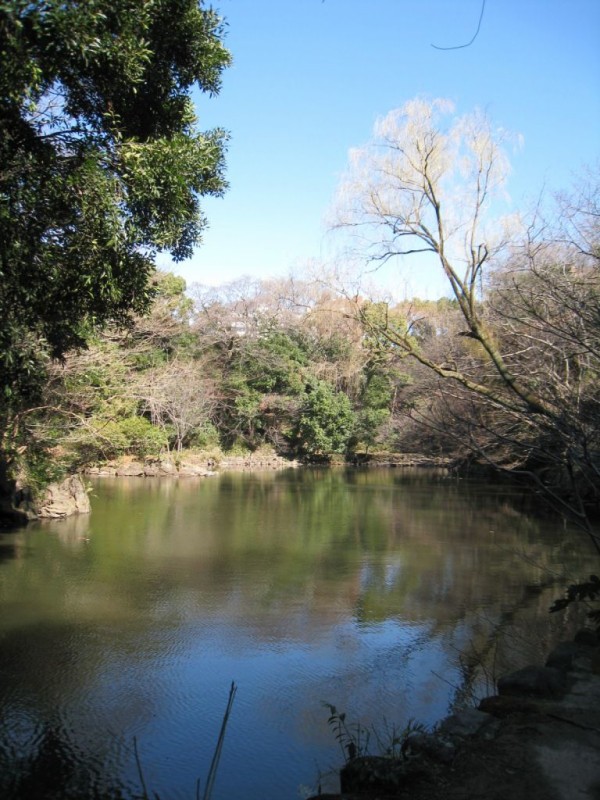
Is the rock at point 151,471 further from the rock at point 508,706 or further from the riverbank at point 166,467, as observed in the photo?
the rock at point 508,706

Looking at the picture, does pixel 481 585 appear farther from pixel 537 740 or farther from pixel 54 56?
pixel 54 56

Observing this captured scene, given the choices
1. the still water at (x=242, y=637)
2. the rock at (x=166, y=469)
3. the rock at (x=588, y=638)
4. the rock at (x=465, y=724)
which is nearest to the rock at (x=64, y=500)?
the still water at (x=242, y=637)

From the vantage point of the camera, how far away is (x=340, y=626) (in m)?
7.61

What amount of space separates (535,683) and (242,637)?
3492 millimetres

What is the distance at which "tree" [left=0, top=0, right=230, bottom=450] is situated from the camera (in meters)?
3.58

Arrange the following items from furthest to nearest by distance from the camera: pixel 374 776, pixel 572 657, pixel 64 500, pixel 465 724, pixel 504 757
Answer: pixel 64 500, pixel 572 657, pixel 465 724, pixel 504 757, pixel 374 776

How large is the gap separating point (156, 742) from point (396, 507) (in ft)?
43.3

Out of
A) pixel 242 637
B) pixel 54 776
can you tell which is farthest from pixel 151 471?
pixel 54 776

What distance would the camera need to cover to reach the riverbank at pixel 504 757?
125 inches

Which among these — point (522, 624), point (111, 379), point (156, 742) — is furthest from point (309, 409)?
point (156, 742)

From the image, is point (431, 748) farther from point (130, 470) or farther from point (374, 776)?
point (130, 470)

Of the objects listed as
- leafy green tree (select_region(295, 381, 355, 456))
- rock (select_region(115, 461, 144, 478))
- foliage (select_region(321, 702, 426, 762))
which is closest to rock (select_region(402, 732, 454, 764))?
foliage (select_region(321, 702, 426, 762))

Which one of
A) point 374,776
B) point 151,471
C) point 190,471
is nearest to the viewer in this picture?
point 374,776

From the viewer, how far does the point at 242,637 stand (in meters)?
7.20
